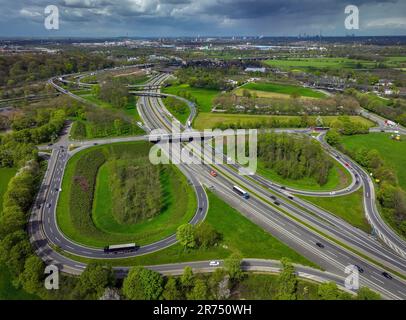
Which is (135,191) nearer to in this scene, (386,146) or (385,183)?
(385,183)

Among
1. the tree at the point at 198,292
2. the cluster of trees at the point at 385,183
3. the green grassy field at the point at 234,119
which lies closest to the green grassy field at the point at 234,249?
the tree at the point at 198,292

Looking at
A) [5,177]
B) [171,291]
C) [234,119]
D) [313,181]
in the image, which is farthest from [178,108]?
[171,291]

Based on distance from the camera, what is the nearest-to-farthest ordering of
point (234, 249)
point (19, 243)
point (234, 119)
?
point (19, 243)
point (234, 249)
point (234, 119)

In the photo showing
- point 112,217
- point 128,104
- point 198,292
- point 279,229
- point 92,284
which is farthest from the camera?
point 128,104

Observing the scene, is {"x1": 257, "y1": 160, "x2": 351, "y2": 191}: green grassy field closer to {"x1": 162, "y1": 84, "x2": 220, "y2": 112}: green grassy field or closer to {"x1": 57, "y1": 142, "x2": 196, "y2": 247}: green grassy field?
{"x1": 57, "y1": 142, "x2": 196, "y2": 247}: green grassy field

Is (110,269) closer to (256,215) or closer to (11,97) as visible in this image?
(256,215)

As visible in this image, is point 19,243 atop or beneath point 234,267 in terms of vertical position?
atop

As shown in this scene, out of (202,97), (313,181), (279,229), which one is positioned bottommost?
(279,229)
